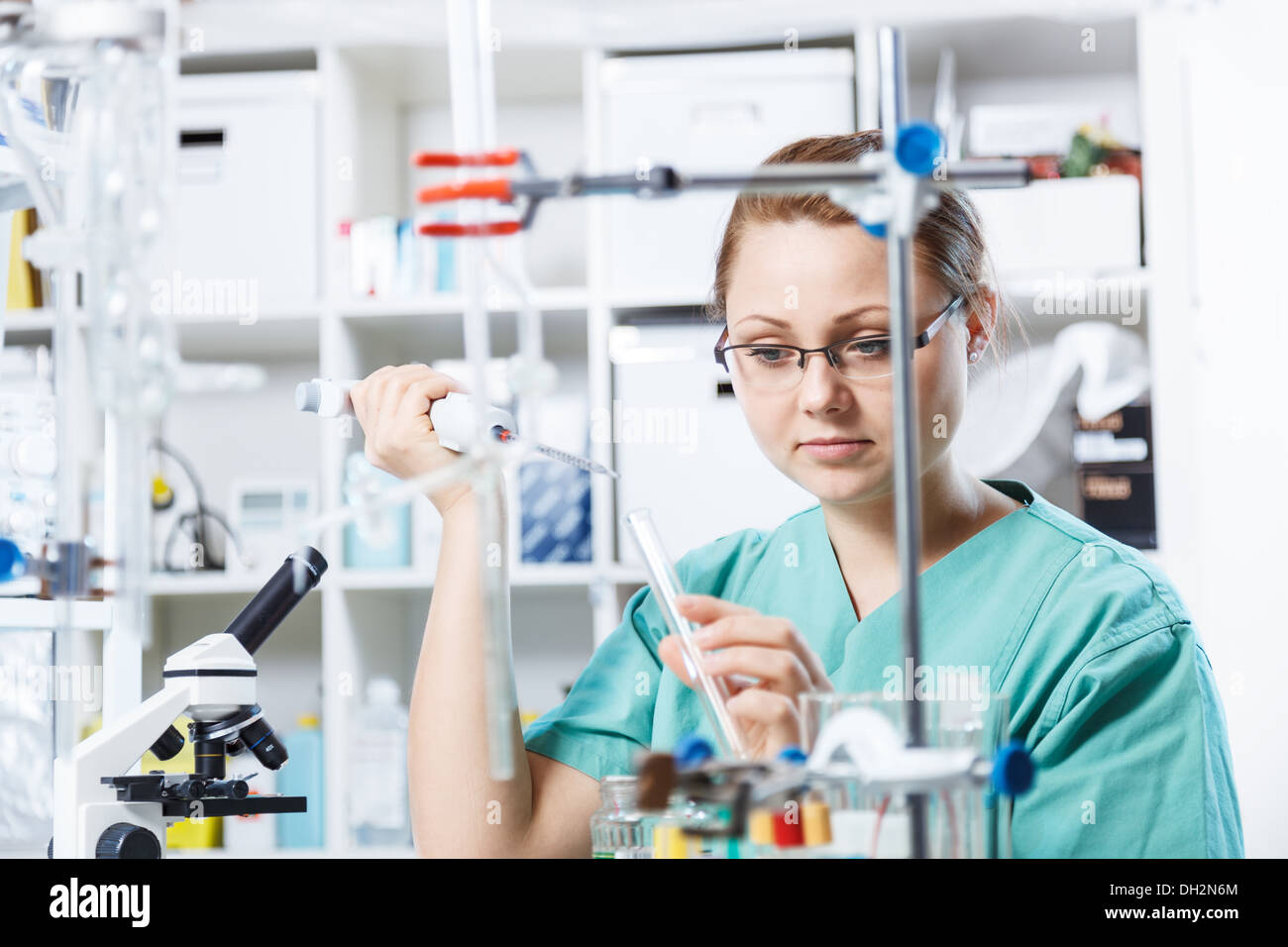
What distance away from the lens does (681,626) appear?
69 centimetres

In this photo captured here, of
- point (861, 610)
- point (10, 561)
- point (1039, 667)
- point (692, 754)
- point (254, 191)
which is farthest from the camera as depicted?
point (254, 191)

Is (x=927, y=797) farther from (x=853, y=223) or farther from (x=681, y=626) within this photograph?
(x=853, y=223)

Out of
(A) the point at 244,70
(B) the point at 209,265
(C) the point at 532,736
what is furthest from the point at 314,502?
(C) the point at 532,736

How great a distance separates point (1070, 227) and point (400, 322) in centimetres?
112

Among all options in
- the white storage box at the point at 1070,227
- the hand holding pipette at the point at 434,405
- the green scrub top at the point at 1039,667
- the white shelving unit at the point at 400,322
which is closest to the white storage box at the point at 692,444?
the white shelving unit at the point at 400,322

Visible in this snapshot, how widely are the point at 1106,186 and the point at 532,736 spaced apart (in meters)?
1.44

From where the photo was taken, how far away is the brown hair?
37.9 inches

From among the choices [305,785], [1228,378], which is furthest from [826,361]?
[305,785]

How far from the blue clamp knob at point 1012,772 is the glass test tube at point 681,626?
19 centimetres

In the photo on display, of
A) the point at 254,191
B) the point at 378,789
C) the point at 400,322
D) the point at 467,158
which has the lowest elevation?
the point at 378,789

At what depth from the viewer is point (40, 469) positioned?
87cm

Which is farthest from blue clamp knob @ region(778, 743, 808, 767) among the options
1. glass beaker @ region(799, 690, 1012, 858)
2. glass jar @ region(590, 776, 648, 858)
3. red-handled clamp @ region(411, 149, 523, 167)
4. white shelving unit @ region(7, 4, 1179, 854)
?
white shelving unit @ region(7, 4, 1179, 854)

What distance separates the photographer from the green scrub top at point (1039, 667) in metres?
0.78

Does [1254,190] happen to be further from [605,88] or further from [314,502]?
[314,502]
